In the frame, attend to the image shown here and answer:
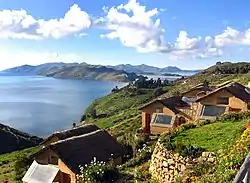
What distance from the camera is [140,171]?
15172 mm

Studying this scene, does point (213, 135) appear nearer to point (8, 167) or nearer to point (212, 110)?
point (212, 110)

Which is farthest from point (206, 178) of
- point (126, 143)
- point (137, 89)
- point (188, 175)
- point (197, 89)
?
point (137, 89)

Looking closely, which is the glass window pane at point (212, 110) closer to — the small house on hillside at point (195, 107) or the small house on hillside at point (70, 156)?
the small house on hillside at point (195, 107)

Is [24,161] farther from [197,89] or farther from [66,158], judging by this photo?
[197,89]

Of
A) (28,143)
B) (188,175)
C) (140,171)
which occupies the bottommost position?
(28,143)

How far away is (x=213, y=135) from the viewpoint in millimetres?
13898

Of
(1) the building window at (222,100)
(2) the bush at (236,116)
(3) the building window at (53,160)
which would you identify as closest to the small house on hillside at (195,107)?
(1) the building window at (222,100)

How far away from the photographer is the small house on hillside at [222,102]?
94.3ft

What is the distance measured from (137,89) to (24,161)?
114 meters

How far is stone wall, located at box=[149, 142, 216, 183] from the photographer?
11617 mm

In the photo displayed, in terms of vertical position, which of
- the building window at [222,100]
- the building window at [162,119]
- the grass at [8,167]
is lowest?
the grass at [8,167]

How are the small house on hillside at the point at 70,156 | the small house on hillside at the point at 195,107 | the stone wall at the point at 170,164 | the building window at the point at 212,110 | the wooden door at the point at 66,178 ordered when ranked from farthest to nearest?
the building window at the point at 212,110
the small house on hillside at the point at 195,107
the small house on hillside at the point at 70,156
the wooden door at the point at 66,178
the stone wall at the point at 170,164

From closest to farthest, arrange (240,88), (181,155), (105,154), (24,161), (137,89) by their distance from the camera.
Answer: (181,155) → (105,154) → (240,88) → (24,161) → (137,89)

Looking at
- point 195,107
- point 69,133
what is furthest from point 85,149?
point 195,107
